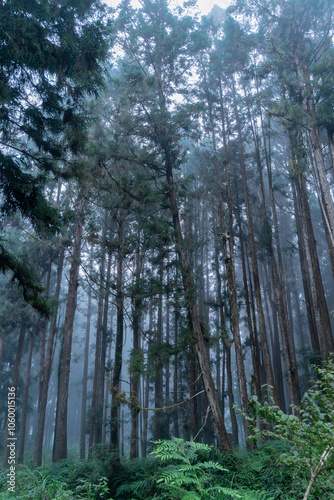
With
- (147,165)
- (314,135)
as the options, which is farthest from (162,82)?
(314,135)

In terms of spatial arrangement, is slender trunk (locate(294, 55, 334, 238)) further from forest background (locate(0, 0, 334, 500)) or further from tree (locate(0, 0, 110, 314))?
tree (locate(0, 0, 110, 314))

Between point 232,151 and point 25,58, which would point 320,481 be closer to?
point 25,58

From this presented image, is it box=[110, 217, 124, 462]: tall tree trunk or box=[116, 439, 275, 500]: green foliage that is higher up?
box=[110, 217, 124, 462]: tall tree trunk

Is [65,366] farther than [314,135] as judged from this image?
Yes

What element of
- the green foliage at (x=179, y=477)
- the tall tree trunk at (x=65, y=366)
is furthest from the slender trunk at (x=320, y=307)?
the tall tree trunk at (x=65, y=366)

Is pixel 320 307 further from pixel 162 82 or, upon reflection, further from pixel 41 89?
pixel 41 89

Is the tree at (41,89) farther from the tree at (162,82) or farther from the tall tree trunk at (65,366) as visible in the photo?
the tall tree trunk at (65,366)

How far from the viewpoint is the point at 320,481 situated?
279 cm

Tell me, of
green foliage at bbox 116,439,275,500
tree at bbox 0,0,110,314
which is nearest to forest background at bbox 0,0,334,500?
tree at bbox 0,0,110,314

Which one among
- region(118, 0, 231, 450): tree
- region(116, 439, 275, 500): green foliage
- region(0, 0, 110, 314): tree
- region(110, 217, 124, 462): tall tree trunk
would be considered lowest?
region(116, 439, 275, 500): green foliage

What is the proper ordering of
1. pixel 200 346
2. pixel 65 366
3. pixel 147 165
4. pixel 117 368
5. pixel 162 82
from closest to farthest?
pixel 200 346 → pixel 117 368 → pixel 147 165 → pixel 162 82 → pixel 65 366

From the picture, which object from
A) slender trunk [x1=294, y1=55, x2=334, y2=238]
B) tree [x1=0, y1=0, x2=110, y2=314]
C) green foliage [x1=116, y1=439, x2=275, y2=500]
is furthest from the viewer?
slender trunk [x1=294, y1=55, x2=334, y2=238]

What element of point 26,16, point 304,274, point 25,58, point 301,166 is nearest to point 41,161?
point 25,58

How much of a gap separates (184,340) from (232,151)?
1100 centimetres
